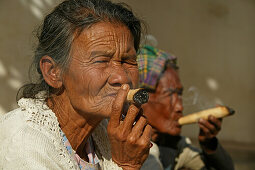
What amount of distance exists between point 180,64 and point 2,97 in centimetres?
302

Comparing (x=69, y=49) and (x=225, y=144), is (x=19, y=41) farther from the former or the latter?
(x=225, y=144)

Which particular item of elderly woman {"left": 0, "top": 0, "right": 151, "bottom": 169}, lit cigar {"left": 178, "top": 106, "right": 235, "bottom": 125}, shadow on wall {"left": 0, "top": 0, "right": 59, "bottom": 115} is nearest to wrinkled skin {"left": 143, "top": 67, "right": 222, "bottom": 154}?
lit cigar {"left": 178, "top": 106, "right": 235, "bottom": 125}

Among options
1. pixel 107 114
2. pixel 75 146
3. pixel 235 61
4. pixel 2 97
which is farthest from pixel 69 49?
pixel 235 61

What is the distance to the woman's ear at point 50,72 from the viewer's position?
A: 2686 millimetres

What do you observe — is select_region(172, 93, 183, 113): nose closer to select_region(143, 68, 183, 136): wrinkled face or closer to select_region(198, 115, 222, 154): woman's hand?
select_region(143, 68, 183, 136): wrinkled face

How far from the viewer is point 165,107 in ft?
14.5

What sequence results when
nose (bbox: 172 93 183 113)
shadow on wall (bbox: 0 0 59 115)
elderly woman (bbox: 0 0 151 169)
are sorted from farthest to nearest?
1. nose (bbox: 172 93 183 113)
2. shadow on wall (bbox: 0 0 59 115)
3. elderly woman (bbox: 0 0 151 169)

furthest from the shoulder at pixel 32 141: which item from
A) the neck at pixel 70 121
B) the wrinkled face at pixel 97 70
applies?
the wrinkled face at pixel 97 70

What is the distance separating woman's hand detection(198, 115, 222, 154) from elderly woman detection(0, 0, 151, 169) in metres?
1.66

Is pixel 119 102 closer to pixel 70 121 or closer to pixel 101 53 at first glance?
pixel 101 53

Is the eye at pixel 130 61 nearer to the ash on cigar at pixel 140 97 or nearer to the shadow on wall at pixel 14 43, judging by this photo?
the ash on cigar at pixel 140 97

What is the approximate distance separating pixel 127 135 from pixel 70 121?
1.60 feet

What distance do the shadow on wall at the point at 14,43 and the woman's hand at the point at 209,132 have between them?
80.4 inches

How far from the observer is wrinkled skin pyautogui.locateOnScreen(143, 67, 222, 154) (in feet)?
14.4
